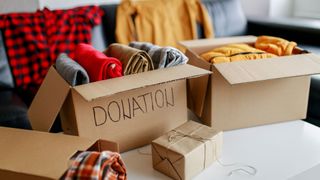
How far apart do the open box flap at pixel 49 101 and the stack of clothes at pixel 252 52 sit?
45 centimetres

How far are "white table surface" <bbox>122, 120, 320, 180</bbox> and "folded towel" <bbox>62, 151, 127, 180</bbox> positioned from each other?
14 centimetres

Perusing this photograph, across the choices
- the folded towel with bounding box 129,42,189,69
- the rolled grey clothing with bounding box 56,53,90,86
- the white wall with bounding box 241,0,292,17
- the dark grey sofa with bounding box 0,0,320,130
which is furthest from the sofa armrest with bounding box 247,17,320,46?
the rolled grey clothing with bounding box 56,53,90,86

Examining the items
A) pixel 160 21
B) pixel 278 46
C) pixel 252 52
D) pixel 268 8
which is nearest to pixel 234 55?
pixel 252 52

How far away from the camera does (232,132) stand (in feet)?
3.04

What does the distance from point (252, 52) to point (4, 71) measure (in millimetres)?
1306

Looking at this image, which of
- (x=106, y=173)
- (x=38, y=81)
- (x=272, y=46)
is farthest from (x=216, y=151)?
(x=38, y=81)

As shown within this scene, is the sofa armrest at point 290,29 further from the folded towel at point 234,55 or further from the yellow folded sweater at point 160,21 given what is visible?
the folded towel at point 234,55

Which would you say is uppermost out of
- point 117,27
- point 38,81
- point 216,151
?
point 117,27

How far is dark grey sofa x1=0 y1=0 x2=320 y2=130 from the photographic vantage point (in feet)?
4.50

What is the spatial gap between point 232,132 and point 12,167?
592 mm

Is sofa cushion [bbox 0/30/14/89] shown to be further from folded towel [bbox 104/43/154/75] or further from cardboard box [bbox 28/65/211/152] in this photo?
folded towel [bbox 104/43/154/75]

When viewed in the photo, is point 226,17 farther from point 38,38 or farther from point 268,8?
point 38,38

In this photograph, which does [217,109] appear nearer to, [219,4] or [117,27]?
[117,27]

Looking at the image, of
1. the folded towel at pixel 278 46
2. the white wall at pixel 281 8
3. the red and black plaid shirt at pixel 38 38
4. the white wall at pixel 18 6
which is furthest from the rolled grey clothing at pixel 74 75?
the white wall at pixel 281 8
